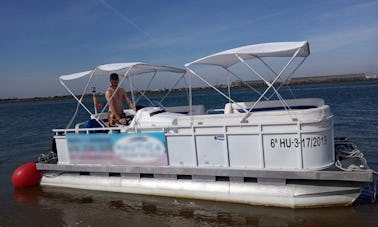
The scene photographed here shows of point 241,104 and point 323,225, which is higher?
point 241,104

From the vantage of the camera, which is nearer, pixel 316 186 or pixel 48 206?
pixel 316 186

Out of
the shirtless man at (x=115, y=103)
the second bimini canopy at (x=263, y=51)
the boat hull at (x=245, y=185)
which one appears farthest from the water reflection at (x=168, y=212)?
the second bimini canopy at (x=263, y=51)

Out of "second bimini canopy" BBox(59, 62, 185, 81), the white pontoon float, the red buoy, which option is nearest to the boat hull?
the white pontoon float

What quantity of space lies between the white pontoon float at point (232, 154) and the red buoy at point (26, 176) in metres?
1.50

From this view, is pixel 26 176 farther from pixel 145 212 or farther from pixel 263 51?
pixel 263 51

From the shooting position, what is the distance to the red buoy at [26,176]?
412 inches

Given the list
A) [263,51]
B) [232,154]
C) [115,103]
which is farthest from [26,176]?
[263,51]

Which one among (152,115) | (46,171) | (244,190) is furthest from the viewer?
(46,171)

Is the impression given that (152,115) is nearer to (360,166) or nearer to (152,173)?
(152,173)

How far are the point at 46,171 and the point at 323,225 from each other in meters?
7.78

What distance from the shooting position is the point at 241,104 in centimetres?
884

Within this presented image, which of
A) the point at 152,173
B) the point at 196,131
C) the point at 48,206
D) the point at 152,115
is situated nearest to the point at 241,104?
the point at 196,131

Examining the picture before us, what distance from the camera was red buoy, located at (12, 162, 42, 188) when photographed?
1048 cm

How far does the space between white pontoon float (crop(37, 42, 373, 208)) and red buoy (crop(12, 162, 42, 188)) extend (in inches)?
59.1
